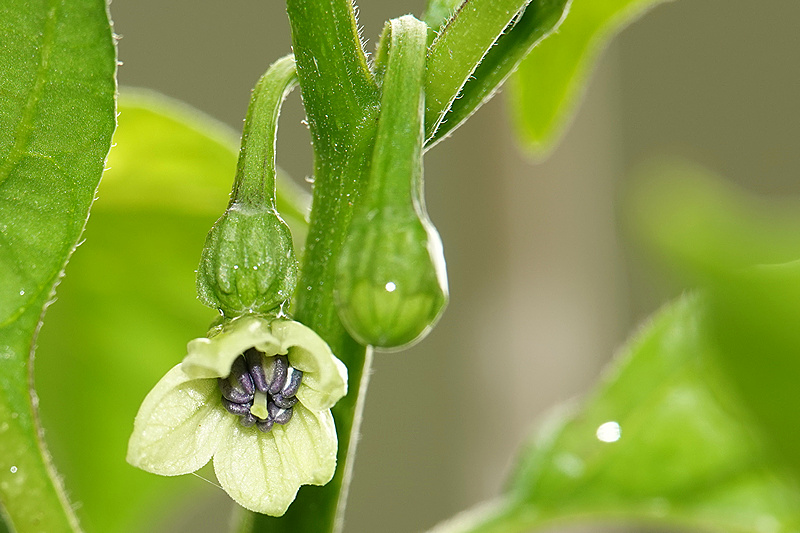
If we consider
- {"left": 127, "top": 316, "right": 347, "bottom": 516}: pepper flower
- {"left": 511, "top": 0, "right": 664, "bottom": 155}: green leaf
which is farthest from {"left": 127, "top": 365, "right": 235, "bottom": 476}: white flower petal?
{"left": 511, "top": 0, "right": 664, "bottom": 155}: green leaf

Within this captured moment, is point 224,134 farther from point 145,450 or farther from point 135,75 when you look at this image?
point 135,75

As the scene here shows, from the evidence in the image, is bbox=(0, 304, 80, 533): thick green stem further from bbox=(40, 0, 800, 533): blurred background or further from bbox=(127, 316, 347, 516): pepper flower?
bbox=(40, 0, 800, 533): blurred background

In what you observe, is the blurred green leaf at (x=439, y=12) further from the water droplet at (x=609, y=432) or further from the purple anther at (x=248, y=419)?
the water droplet at (x=609, y=432)

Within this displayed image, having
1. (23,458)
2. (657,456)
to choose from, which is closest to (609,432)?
(657,456)

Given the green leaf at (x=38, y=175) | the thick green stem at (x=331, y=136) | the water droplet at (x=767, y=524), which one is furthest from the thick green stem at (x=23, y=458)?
the water droplet at (x=767, y=524)

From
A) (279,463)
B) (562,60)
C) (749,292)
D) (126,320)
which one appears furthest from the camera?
(126,320)

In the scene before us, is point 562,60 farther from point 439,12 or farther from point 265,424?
point 265,424
